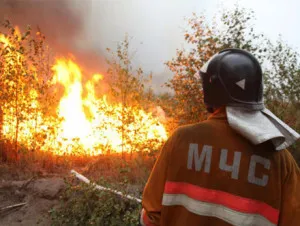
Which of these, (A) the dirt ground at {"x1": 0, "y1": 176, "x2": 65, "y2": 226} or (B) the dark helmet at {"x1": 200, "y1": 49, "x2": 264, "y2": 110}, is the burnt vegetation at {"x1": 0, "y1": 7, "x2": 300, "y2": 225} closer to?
(A) the dirt ground at {"x1": 0, "y1": 176, "x2": 65, "y2": 226}

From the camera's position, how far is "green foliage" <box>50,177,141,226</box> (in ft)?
14.5

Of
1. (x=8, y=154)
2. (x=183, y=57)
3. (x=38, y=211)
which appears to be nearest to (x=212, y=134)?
(x=38, y=211)

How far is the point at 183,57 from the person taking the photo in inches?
312

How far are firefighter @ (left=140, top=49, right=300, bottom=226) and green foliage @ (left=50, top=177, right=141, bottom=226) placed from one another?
3058 millimetres

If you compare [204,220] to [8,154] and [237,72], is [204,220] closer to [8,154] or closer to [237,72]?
[237,72]

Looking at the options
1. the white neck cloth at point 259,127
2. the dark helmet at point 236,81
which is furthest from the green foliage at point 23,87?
the white neck cloth at point 259,127

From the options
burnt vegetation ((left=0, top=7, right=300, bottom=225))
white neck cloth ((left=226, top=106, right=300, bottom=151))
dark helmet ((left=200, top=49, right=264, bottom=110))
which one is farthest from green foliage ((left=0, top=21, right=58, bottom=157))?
white neck cloth ((left=226, top=106, right=300, bottom=151))

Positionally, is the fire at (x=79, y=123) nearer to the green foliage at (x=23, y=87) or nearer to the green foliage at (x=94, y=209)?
the green foliage at (x=23, y=87)

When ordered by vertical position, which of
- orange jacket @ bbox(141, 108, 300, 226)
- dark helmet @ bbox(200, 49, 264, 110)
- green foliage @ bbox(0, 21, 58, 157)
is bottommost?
orange jacket @ bbox(141, 108, 300, 226)

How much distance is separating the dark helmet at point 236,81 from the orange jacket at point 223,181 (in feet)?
0.44

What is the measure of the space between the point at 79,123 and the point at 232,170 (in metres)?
8.35

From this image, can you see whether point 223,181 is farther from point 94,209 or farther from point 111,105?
point 111,105

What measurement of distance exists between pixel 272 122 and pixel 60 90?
25.6 ft

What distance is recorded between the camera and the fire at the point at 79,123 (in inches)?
290
